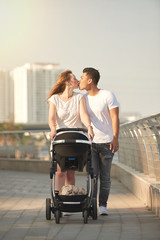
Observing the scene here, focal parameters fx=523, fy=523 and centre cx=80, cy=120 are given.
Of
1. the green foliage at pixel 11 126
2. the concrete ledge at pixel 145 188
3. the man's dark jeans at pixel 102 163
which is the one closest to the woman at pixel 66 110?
the man's dark jeans at pixel 102 163

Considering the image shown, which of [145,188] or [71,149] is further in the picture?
[145,188]

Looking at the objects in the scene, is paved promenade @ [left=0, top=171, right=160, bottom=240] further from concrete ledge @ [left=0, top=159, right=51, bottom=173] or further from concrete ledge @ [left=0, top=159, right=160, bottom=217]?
concrete ledge @ [left=0, top=159, right=51, bottom=173]

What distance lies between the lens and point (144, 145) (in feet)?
28.0

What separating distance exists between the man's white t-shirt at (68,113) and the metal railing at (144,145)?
98 cm

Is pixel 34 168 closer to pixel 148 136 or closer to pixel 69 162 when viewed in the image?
pixel 148 136

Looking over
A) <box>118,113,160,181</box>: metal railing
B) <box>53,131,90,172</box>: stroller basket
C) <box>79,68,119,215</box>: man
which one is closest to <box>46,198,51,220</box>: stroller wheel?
<box>53,131,90,172</box>: stroller basket

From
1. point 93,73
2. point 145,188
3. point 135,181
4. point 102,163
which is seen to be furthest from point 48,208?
point 135,181

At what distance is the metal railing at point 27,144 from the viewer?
1706 centimetres

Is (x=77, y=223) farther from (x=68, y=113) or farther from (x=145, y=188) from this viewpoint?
(x=145, y=188)

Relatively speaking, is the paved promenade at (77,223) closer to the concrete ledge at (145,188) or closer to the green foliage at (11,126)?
the concrete ledge at (145,188)

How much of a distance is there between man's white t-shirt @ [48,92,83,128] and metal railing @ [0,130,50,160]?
10275 millimetres

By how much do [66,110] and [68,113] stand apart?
44 millimetres

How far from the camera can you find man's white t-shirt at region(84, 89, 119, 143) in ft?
21.4

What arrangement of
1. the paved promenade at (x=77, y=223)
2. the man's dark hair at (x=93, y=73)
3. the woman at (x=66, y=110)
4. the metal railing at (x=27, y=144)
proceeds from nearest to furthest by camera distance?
the paved promenade at (x=77, y=223) → the woman at (x=66, y=110) → the man's dark hair at (x=93, y=73) → the metal railing at (x=27, y=144)
